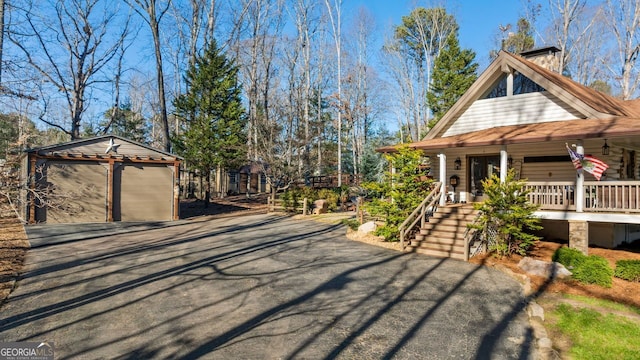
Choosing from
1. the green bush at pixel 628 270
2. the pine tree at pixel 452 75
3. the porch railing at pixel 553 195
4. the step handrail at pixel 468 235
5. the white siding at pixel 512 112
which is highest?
the pine tree at pixel 452 75

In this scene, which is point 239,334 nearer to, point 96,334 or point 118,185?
point 96,334

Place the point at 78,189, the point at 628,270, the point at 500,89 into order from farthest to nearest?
the point at 78,189 < the point at 500,89 < the point at 628,270

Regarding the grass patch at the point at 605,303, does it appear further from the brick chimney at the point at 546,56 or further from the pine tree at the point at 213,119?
the pine tree at the point at 213,119

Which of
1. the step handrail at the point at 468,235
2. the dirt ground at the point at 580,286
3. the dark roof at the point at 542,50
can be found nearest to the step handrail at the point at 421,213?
the step handrail at the point at 468,235

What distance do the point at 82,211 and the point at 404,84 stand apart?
29.6 metres

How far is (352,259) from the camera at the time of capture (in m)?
9.91

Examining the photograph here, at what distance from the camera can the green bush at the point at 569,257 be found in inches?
343

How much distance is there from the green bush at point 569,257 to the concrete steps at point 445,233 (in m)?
2.35

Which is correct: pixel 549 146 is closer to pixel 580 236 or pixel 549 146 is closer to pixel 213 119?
pixel 580 236

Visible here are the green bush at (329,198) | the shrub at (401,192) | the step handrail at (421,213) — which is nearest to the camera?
the step handrail at (421,213)

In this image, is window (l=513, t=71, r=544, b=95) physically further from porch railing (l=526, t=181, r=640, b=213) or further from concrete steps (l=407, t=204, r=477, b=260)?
concrete steps (l=407, t=204, r=477, b=260)

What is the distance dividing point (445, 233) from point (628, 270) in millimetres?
4373

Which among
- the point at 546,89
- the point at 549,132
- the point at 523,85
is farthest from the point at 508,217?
the point at 523,85

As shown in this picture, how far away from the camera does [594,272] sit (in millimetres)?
8180
